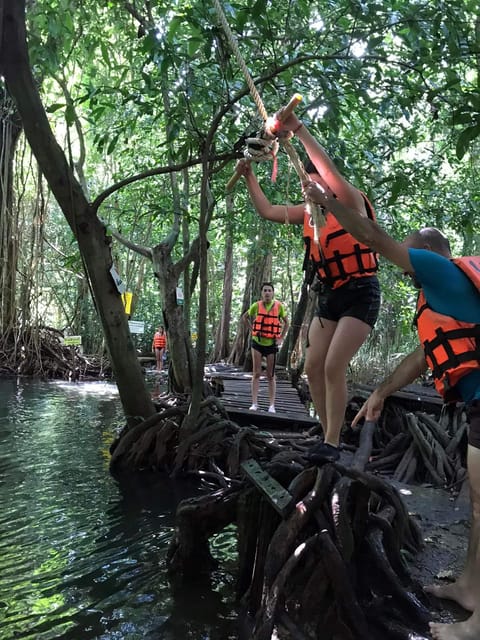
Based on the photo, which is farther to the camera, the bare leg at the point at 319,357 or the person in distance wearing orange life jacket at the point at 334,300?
the bare leg at the point at 319,357

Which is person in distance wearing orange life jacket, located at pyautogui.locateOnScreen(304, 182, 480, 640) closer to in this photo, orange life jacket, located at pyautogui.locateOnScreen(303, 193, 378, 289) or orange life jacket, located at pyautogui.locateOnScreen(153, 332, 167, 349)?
orange life jacket, located at pyautogui.locateOnScreen(303, 193, 378, 289)

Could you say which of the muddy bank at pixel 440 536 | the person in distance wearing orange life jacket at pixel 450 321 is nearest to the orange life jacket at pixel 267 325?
the muddy bank at pixel 440 536

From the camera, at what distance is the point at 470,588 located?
2396 millimetres

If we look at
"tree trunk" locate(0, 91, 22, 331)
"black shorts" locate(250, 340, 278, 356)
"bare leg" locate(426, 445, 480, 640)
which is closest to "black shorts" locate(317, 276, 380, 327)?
"bare leg" locate(426, 445, 480, 640)

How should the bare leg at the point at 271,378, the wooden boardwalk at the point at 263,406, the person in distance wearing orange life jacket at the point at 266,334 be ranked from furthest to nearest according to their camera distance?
the person in distance wearing orange life jacket at the point at 266,334 < the bare leg at the point at 271,378 < the wooden boardwalk at the point at 263,406

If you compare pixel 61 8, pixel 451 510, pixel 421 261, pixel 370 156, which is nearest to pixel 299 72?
pixel 61 8

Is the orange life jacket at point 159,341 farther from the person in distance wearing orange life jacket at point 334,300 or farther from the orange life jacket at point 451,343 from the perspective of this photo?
the orange life jacket at point 451,343

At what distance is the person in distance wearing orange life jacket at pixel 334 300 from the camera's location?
107 inches

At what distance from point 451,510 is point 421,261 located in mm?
2515

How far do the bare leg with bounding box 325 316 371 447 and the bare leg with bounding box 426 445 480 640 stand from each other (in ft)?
2.43

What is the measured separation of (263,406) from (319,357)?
4.90 metres

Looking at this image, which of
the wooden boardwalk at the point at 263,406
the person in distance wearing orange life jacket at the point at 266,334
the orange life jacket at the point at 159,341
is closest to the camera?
the wooden boardwalk at the point at 263,406

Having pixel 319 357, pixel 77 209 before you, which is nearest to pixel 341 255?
pixel 319 357

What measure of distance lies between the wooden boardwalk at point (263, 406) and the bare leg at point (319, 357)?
13.0 feet
